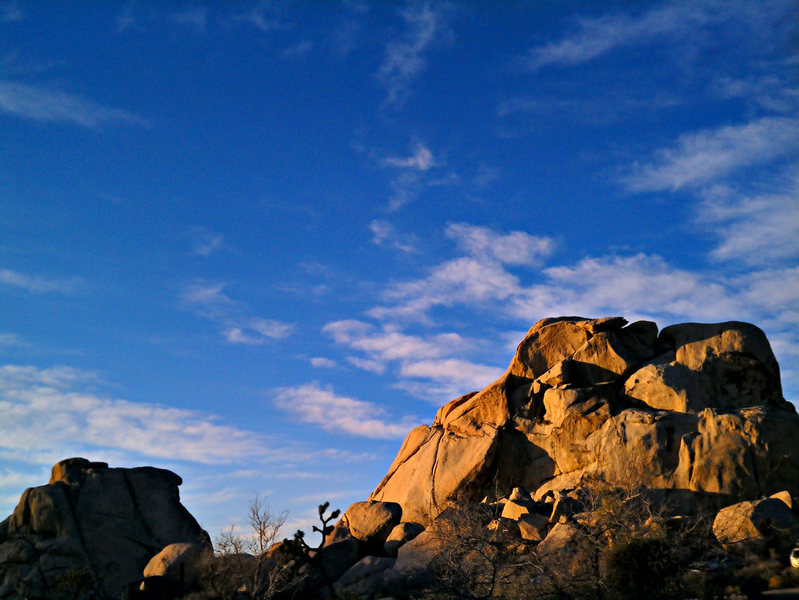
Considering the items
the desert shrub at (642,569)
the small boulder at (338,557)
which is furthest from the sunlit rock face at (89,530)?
the desert shrub at (642,569)

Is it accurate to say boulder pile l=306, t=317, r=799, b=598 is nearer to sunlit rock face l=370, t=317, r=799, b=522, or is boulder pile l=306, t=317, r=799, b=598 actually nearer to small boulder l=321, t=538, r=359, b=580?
sunlit rock face l=370, t=317, r=799, b=522

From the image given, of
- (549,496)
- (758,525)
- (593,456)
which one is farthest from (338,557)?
(758,525)

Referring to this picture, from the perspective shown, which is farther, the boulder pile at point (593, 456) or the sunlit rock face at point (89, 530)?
the sunlit rock face at point (89, 530)

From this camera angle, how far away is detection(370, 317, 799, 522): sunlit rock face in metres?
33.6

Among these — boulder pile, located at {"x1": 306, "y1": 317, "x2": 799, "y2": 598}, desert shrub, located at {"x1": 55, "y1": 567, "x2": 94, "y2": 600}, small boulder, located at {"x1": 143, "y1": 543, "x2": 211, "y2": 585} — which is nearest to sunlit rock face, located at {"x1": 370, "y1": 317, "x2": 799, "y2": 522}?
boulder pile, located at {"x1": 306, "y1": 317, "x2": 799, "y2": 598}

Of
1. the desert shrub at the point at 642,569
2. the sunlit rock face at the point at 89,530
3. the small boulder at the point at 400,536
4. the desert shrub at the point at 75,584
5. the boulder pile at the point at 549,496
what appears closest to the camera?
the desert shrub at the point at 642,569

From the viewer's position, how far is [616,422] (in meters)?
36.4

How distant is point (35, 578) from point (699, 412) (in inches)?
1370

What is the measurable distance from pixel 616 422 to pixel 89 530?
2919cm

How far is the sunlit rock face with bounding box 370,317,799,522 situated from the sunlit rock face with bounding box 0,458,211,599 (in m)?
12.9

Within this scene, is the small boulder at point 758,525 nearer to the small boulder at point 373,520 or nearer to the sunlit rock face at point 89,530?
the small boulder at point 373,520

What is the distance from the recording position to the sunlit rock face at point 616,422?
110 feet

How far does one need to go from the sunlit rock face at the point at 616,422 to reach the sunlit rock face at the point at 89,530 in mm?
12922

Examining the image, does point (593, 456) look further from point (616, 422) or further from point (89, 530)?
point (89, 530)
